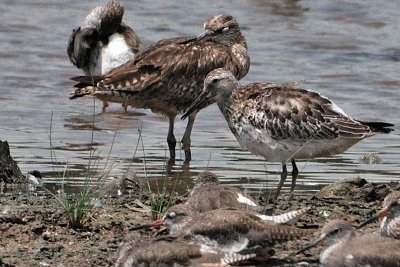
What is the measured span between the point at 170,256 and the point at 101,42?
8.97 metres

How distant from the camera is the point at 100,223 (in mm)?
8055

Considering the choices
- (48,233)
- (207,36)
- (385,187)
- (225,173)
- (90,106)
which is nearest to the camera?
(48,233)

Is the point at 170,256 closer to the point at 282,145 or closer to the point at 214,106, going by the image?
the point at 282,145

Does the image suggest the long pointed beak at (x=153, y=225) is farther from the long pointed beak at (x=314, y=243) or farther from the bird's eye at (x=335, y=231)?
the bird's eye at (x=335, y=231)

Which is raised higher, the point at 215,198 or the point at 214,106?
the point at 215,198

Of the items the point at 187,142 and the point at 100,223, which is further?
the point at 187,142

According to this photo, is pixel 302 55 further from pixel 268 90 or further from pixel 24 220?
pixel 24 220

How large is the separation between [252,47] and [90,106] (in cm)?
A: 389

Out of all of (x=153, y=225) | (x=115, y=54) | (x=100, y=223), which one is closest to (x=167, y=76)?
(x=115, y=54)

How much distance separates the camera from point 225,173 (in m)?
10.6

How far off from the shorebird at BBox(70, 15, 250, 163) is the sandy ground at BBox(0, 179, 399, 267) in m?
3.22

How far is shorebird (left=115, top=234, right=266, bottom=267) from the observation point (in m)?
6.64

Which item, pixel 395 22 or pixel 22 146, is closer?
pixel 22 146

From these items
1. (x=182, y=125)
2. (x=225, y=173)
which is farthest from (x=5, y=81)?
(x=225, y=173)
